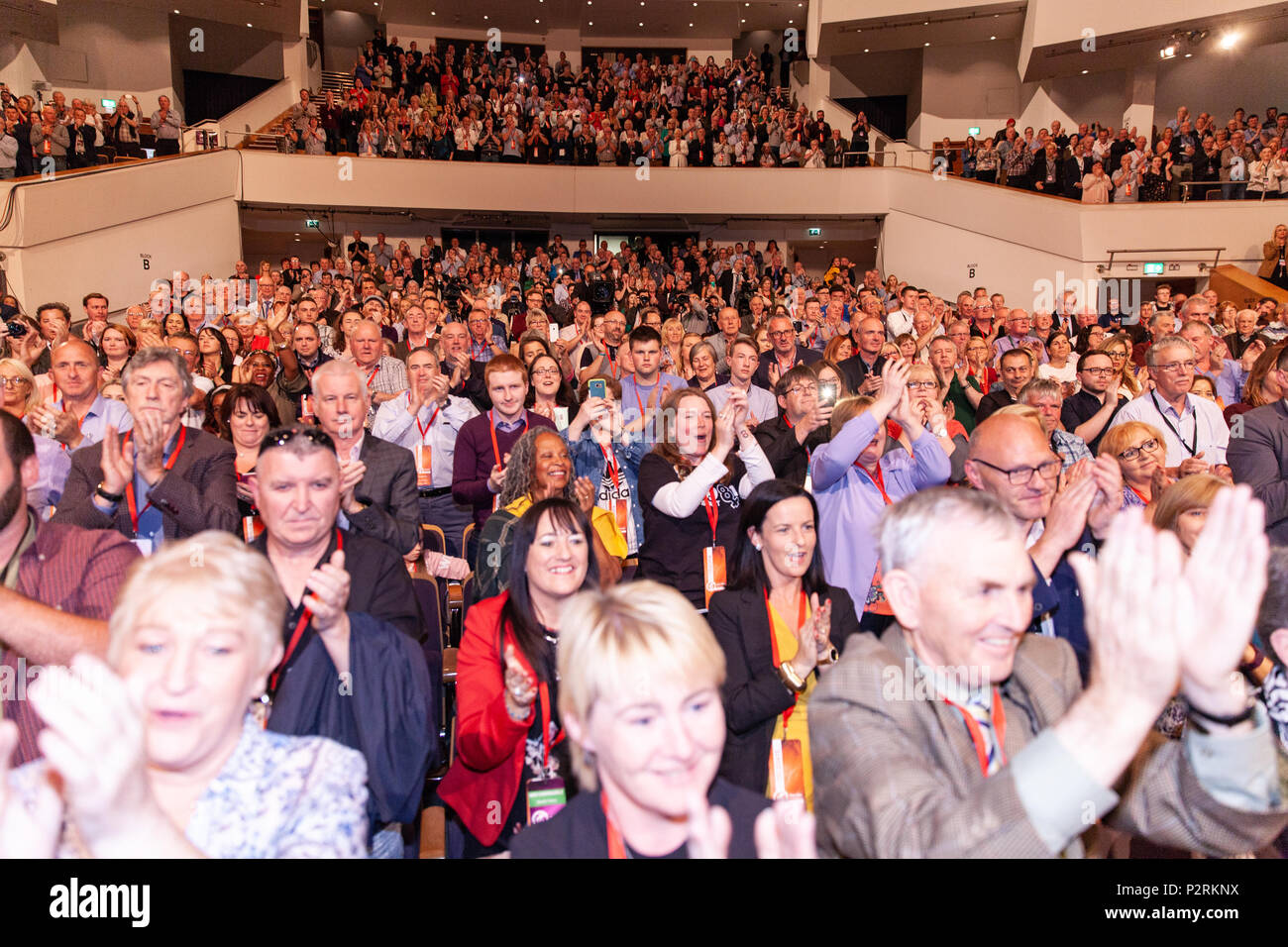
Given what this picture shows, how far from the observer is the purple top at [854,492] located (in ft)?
11.7

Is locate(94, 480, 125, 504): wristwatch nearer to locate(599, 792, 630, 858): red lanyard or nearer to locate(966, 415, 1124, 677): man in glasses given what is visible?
locate(599, 792, 630, 858): red lanyard

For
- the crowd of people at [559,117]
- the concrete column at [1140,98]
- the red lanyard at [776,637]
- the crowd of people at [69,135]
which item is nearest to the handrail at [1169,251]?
the concrete column at [1140,98]

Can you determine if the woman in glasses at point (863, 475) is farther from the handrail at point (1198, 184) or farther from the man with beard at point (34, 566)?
the handrail at point (1198, 184)

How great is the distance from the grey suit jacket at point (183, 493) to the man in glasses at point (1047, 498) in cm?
254

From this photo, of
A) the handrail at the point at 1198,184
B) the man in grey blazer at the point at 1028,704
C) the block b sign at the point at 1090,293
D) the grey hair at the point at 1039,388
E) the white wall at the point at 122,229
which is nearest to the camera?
the man in grey blazer at the point at 1028,704

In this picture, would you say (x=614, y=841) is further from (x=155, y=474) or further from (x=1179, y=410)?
(x=1179, y=410)

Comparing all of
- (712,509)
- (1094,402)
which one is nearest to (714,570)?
(712,509)

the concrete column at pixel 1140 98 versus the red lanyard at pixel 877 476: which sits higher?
the concrete column at pixel 1140 98

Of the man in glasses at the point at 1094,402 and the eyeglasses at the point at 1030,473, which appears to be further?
the man in glasses at the point at 1094,402

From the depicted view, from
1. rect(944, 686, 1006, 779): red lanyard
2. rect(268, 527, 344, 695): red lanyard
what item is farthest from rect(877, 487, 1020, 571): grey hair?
rect(268, 527, 344, 695): red lanyard

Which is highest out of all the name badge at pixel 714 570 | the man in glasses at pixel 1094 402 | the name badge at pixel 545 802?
the man in glasses at pixel 1094 402

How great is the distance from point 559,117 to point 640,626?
58.5ft

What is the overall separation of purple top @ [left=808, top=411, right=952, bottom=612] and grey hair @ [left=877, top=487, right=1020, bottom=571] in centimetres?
179
